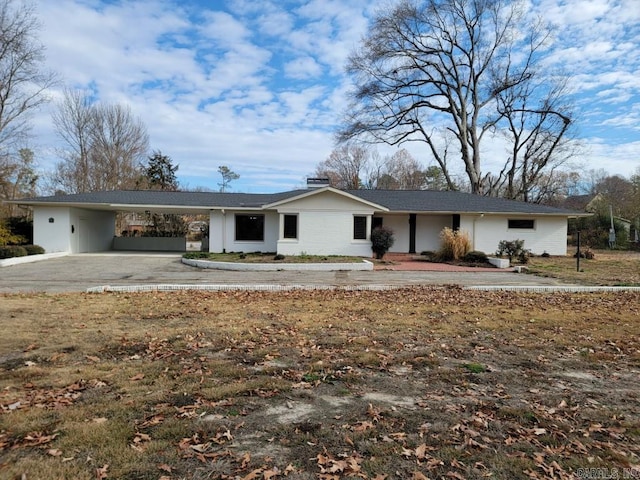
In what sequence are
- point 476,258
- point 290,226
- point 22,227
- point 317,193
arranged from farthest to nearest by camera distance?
point 22,227 → point 290,226 → point 317,193 → point 476,258

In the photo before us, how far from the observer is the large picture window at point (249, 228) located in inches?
890

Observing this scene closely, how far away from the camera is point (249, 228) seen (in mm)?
22625

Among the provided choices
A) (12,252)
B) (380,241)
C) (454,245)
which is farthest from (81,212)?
(454,245)

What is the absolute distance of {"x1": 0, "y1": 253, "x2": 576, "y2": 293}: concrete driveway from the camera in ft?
39.2

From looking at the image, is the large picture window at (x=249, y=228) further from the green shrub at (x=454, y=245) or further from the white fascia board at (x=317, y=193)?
the green shrub at (x=454, y=245)

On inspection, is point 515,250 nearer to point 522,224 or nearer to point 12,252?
point 522,224

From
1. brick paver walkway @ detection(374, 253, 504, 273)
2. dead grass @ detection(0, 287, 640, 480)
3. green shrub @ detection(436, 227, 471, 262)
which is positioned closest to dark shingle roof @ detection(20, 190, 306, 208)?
brick paver walkway @ detection(374, 253, 504, 273)

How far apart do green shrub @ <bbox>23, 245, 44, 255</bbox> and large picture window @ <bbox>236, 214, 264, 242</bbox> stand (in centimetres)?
959

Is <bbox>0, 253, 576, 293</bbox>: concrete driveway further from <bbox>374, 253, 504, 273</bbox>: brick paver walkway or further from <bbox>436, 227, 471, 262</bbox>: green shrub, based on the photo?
<bbox>436, 227, 471, 262</bbox>: green shrub

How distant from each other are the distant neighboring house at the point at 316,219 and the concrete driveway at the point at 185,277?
5.17 metres

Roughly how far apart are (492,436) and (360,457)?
1.11 m

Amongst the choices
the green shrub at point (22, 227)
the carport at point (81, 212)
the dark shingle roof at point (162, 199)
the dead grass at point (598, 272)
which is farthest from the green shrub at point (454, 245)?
the green shrub at point (22, 227)

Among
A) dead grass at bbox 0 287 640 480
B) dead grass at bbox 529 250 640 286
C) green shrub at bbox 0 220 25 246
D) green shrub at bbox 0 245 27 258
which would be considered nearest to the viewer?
dead grass at bbox 0 287 640 480

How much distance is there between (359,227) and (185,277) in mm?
10268
